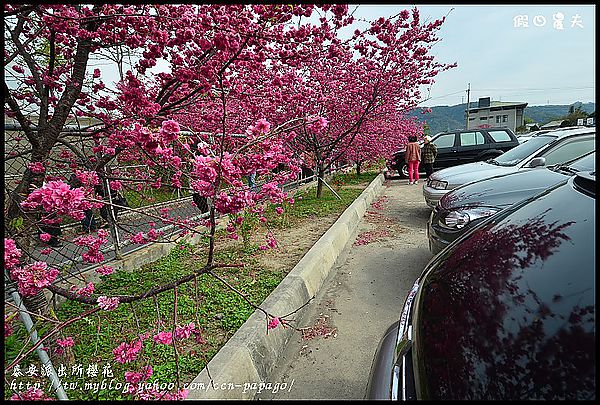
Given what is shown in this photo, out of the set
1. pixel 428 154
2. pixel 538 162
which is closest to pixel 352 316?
pixel 538 162

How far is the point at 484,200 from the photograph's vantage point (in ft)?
11.1

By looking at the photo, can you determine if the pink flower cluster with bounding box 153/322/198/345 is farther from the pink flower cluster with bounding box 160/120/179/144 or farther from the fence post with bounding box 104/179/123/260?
the fence post with bounding box 104/179/123/260

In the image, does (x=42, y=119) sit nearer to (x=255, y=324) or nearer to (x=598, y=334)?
(x=255, y=324)

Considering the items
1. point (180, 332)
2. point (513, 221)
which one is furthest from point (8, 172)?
point (513, 221)

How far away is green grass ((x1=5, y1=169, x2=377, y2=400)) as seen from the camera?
2.21 meters

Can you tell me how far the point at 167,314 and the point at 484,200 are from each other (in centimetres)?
330

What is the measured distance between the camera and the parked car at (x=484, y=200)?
322cm

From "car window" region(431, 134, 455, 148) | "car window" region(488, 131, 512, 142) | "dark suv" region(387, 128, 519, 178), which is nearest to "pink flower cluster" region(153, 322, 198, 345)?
"dark suv" region(387, 128, 519, 178)

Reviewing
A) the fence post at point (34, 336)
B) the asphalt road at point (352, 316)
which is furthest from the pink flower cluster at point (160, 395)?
the asphalt road at point (352, 316)

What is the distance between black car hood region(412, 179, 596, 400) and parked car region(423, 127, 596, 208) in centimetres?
414

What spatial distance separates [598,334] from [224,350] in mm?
1959

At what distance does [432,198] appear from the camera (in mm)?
5641

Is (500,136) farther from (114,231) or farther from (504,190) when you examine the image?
(114,231)

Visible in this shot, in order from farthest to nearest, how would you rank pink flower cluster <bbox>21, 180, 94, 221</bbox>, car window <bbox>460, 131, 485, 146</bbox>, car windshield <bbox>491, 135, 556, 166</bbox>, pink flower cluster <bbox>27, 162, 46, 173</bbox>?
car window <bbox>460, 131, 485, 146</bbox> < car windshield <bbox>491, 135, 556, 166</bbox> < pink flower cluster <bbox>27, 162, 46, 173</bbox> < pink flower cluster <bbox>21, 180, 94, 221</bbox>
